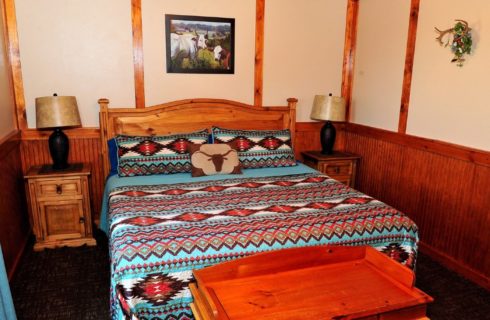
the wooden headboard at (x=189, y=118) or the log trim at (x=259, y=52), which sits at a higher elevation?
the log trim at (x=259, y=52)

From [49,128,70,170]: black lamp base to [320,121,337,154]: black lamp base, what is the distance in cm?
250

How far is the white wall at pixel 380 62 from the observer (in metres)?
3.67

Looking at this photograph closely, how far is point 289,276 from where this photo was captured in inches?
71.9

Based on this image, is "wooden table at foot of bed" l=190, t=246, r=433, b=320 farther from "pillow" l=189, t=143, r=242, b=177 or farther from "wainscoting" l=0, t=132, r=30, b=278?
"wainscoting" l=0, t=132, r=30, b=278

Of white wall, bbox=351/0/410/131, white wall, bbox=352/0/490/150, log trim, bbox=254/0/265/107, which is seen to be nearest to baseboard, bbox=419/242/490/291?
white wall, bbox=352/0/490/150

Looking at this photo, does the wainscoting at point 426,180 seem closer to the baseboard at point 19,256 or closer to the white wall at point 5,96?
the white wall at point 5,96

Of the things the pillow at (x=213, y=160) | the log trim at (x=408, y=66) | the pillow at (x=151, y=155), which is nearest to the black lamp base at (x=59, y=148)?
the pillow at (x=151, y=155)

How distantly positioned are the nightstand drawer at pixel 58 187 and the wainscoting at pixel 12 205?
0.68ft

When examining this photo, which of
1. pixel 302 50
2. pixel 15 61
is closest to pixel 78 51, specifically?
pixel 15 61

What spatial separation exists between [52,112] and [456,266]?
3487mm

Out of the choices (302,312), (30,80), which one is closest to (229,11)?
(30,80)

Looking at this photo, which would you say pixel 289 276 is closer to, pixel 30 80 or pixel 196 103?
A: pixel 196 103

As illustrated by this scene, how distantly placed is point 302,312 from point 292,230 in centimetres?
71

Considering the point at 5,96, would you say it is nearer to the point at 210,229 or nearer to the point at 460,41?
the point at 210,229
